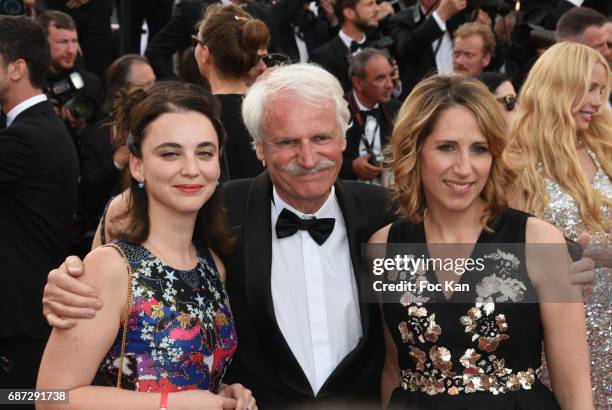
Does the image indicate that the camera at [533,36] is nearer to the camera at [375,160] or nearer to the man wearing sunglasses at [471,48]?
the man wearing sunglasses at [471,48]

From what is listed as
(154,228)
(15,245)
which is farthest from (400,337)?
(15,245)

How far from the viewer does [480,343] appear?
3.02 m

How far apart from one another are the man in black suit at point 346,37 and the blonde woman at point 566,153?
362 cm

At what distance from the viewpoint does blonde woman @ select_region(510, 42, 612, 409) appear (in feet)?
12.7

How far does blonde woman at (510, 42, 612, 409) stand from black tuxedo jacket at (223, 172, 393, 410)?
870 mm

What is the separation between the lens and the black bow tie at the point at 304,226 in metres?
3.28

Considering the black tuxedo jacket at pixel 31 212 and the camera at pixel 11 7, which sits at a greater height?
the camera at pixel 11 7

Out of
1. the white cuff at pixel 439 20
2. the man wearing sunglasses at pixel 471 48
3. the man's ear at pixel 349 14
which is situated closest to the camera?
the man wearing sunglasses at pixel 471 48

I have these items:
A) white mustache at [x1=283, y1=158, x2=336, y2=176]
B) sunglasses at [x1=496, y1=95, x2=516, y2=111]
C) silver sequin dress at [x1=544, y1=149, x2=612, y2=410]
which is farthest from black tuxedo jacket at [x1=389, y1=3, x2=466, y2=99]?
white mustache at [x1=283, y1=158, x2=336, y2=176]

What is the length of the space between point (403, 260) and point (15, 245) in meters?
2.15

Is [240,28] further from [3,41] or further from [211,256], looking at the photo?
[211,256]

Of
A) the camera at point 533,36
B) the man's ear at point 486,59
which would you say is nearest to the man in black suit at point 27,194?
the man's ear at point 486,59

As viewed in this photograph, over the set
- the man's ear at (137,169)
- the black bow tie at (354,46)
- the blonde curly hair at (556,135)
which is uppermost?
the black bow tie at (354,46)

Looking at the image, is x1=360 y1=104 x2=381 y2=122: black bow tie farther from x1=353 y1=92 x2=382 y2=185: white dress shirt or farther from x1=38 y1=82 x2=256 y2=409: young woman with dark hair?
x1=38 y1=82 x2=256 y2=409: young woman with dark hair
